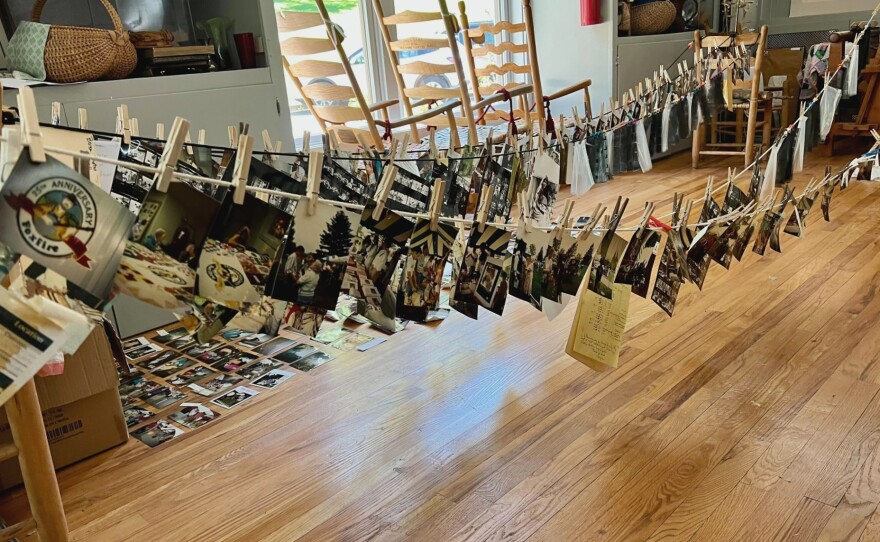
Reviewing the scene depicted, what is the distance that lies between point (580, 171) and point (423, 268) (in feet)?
4.93

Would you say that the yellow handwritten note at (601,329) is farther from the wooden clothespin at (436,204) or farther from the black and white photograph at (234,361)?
the black and white photograph at (234,361)

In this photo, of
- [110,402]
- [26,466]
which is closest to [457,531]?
[26,466]

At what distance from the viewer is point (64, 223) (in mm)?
719

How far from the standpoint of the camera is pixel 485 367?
6.52 ft

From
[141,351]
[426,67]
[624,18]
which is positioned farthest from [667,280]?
[624,18]

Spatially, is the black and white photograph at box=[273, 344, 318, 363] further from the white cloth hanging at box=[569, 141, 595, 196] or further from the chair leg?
the chair leg

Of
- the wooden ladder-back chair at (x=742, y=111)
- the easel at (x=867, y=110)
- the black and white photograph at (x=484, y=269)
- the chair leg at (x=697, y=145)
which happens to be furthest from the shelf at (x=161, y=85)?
the easel at (x=867, y=110)

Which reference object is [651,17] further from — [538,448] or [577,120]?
[538,448]

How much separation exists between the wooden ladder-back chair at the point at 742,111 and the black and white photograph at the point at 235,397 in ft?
9.18

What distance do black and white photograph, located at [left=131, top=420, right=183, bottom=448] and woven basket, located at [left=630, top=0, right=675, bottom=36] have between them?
4.31 meters

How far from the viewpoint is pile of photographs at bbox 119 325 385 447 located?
1.80 m

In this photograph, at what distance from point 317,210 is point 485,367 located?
1.14 meters

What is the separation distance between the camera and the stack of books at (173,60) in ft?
7.63

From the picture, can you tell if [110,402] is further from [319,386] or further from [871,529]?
[871,529]
